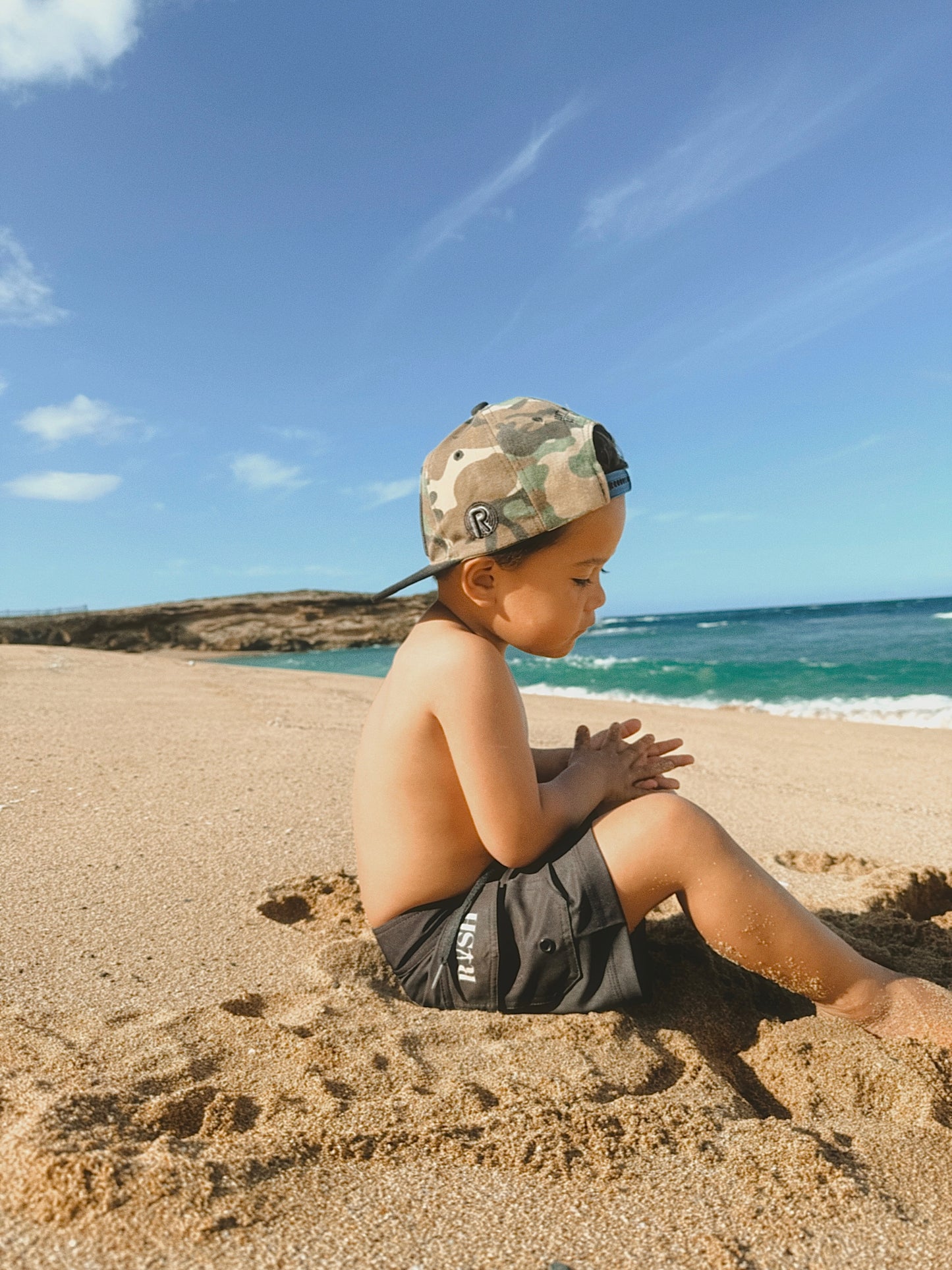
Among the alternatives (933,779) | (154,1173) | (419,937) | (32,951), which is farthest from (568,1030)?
(933,779)

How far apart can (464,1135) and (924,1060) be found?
91cm

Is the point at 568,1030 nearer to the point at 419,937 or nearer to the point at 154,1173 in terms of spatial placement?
the point at 419,937

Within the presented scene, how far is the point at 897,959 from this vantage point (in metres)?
2.19

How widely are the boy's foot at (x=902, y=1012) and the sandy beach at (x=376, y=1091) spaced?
5 centimetres

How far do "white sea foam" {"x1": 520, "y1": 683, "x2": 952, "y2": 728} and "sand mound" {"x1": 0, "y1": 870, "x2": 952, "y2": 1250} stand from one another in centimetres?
747

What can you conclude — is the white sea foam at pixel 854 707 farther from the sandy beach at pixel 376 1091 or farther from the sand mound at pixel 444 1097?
the sand mound at pixel 444 1097

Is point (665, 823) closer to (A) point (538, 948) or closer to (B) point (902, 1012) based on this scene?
(A) point (538, 948)

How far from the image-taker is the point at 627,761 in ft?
6.88

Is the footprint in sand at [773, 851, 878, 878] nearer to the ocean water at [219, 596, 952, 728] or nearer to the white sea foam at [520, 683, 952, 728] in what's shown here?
the white sea foam at [520, 683, 952, 728]

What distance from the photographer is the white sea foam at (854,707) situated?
31.6 ft

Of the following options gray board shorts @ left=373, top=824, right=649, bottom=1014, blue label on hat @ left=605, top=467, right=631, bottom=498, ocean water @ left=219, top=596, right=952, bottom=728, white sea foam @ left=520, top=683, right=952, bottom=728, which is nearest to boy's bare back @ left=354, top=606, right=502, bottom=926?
gray board shorts @ left=373, top=824, right=649, bottom=1014

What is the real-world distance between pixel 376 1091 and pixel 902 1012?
1.07 m

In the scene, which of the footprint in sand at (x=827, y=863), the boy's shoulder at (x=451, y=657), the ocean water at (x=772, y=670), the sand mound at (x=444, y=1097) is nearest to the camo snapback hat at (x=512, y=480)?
the boy's shoulder at (x=451, y=657)

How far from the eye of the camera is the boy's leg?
5.58ft
